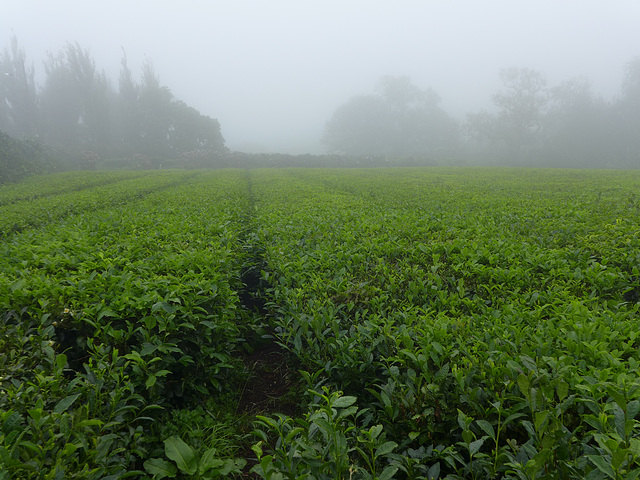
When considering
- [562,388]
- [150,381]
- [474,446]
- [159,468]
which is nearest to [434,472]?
[474,446]

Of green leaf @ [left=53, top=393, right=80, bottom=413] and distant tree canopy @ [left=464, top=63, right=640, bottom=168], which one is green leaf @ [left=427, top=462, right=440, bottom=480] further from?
distant tree canopy @ [left=464, top=63, right=640, bottom=168]

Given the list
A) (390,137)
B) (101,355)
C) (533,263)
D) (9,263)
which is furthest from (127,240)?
(390,137)

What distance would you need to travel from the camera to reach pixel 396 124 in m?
62.8

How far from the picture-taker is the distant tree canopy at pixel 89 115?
4894 cm

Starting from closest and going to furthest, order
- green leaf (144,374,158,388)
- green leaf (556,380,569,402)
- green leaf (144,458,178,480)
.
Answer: green leaf (556,380,569,402)
green leaf (144,458,178,480)
green leaf (144,374,158,388)

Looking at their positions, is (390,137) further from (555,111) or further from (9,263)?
(9,263)

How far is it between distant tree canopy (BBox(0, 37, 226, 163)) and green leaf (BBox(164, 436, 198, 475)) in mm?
54291

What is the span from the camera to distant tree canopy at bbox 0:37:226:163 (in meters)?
48.9

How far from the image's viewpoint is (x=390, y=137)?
205ft

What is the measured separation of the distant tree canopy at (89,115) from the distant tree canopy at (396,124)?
2699cm

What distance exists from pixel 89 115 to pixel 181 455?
63.0 meters

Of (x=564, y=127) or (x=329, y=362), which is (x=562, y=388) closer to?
(x=329, y=362)

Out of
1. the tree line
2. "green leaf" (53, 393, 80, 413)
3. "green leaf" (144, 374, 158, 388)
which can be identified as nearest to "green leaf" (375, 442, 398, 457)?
"green leaf" (144, 374, 158, 388)

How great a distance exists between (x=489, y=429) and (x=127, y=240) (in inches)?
178
